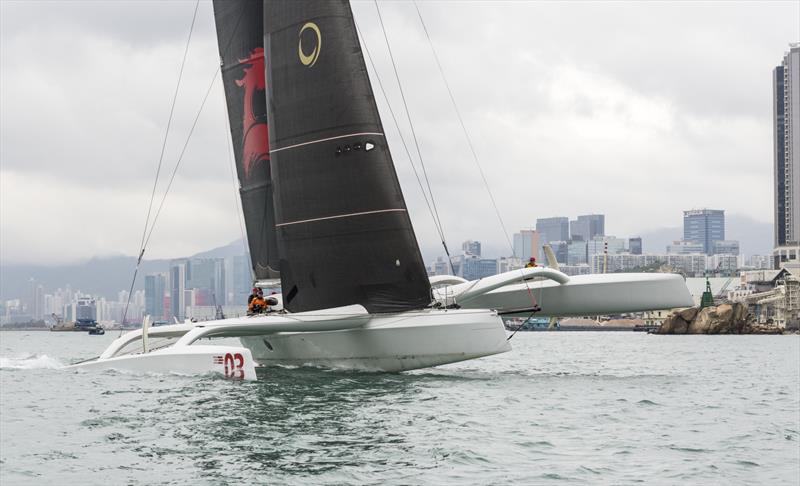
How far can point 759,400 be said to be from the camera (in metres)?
15.9

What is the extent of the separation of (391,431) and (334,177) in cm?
688

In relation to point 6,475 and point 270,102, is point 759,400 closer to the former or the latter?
point 270,102

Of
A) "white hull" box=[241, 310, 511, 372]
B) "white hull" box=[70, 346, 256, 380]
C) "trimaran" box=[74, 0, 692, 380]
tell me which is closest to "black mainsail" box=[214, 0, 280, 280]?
"trimaran" box=[74, 0, 692, 380]

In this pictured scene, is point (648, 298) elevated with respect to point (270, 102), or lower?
lower

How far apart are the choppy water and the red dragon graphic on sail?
17.5 ft

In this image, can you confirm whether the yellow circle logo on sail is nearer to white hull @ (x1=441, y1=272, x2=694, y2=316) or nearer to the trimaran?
the trimaran

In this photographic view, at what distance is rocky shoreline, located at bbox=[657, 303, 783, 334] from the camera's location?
263 feet

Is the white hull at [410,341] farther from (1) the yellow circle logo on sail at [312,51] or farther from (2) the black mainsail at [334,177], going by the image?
(1) the yellow circle logo on sail at [312,51]

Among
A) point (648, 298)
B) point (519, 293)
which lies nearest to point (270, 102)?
point (519, 293)

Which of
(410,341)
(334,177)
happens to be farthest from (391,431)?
(334,177)

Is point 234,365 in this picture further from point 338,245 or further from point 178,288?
point 178,288

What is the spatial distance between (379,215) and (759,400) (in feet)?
21.7

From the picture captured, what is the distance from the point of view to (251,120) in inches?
837

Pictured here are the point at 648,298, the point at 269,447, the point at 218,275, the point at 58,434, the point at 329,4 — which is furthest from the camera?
the point at 218,275
